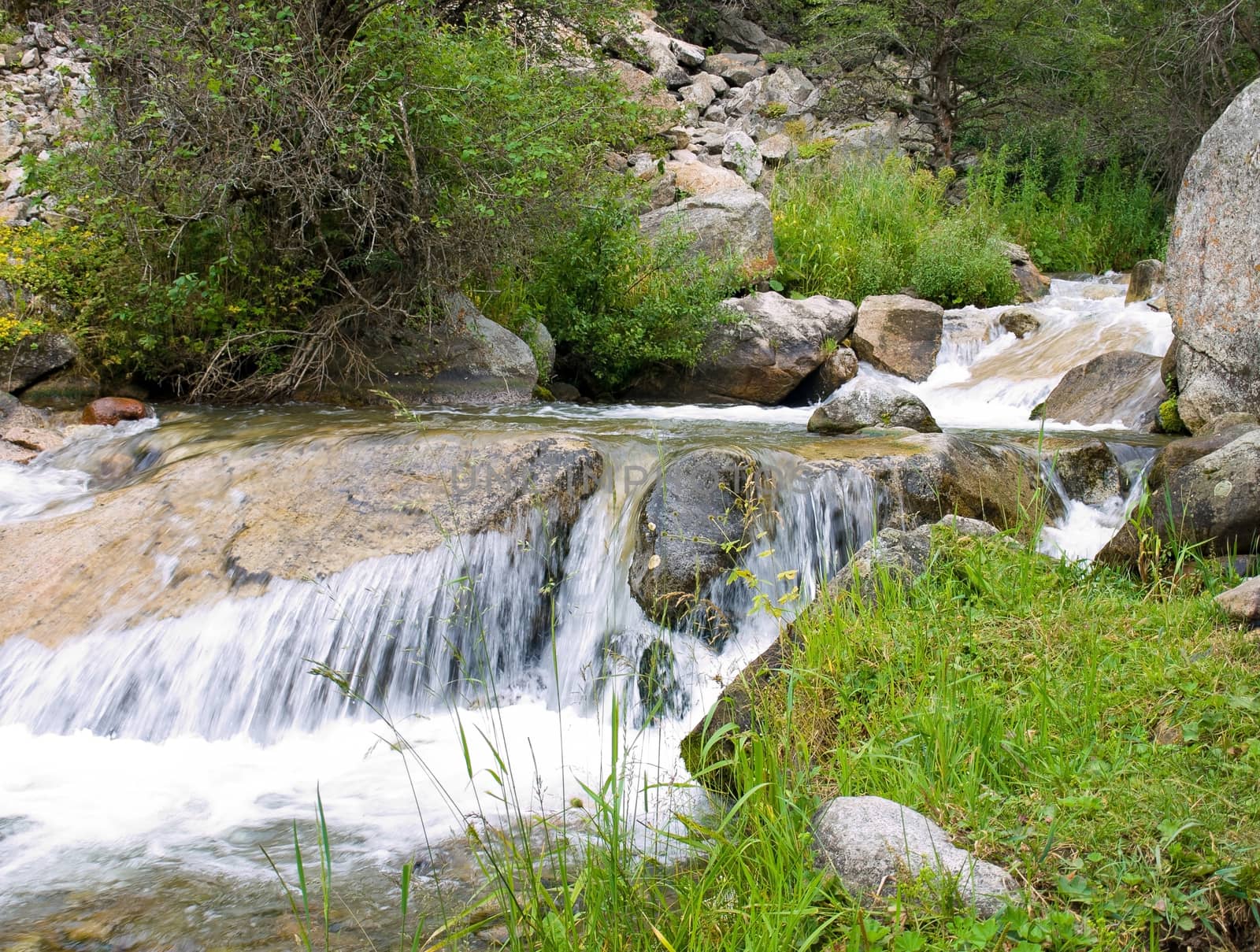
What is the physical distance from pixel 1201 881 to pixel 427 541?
3.77 m

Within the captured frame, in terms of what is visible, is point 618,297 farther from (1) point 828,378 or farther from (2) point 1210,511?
(2) point 1210,511

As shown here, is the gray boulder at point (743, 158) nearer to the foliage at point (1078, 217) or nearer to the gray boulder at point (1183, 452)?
the foliage at point (1078, 217)

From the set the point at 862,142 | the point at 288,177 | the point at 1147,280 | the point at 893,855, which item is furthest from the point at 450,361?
the point at 862,142

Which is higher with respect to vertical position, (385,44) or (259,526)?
(385,44)

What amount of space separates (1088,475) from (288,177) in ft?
19.3

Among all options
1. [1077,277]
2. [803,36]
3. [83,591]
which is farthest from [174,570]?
[803,36]

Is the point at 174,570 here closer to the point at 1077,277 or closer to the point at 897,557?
the point at 897,557

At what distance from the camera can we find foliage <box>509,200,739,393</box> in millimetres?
8938

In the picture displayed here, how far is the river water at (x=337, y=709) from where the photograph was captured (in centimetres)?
296

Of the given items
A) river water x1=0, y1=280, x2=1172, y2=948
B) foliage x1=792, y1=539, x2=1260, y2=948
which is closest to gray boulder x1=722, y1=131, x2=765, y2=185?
river water x1=0, y1=280, x2=1172, y2=948

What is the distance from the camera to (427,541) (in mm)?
4984

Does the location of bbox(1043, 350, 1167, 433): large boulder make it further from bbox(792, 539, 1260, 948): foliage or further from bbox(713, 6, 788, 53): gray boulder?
bbox(713, 6, 788, 53): gray boulder

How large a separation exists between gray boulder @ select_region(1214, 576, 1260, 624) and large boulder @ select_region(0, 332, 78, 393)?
793 cm

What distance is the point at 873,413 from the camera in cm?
661
